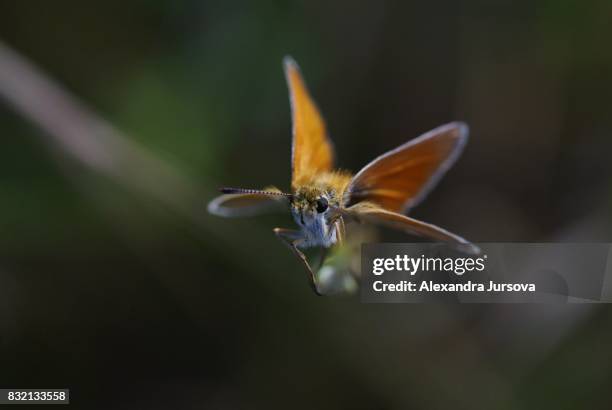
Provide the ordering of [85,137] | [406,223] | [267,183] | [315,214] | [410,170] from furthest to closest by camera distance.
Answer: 1. [267,183]
2. [85,137]
3. [410,170]
4. [315,214]
5. [406,223]

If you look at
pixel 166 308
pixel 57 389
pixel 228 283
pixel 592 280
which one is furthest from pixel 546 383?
pixel 57 389

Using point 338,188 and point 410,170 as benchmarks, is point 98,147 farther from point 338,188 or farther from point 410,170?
point 410,170

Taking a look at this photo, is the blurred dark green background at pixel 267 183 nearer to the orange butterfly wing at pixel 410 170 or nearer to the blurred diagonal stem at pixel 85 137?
the blurred diagonal stem at pixel 85 137

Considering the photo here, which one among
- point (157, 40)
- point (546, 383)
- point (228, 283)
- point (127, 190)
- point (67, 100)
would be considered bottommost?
point (546, 383)

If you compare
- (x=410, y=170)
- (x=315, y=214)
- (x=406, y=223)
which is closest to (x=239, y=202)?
(x=315, y=214)

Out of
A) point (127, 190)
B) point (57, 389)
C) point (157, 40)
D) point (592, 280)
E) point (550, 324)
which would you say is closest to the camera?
point (592, 280)

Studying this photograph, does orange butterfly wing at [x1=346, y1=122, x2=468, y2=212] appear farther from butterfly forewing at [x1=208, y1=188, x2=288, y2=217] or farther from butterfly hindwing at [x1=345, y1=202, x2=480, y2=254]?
butterfly forewing at [x1=208, y1=188, x2=288, y2=217]

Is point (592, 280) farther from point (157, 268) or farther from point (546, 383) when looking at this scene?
point (157, 268)

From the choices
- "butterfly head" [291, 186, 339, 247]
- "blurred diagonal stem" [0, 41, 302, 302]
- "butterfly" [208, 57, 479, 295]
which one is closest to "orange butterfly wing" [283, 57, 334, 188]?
"butterfly" [208, 57, 479, 295]
